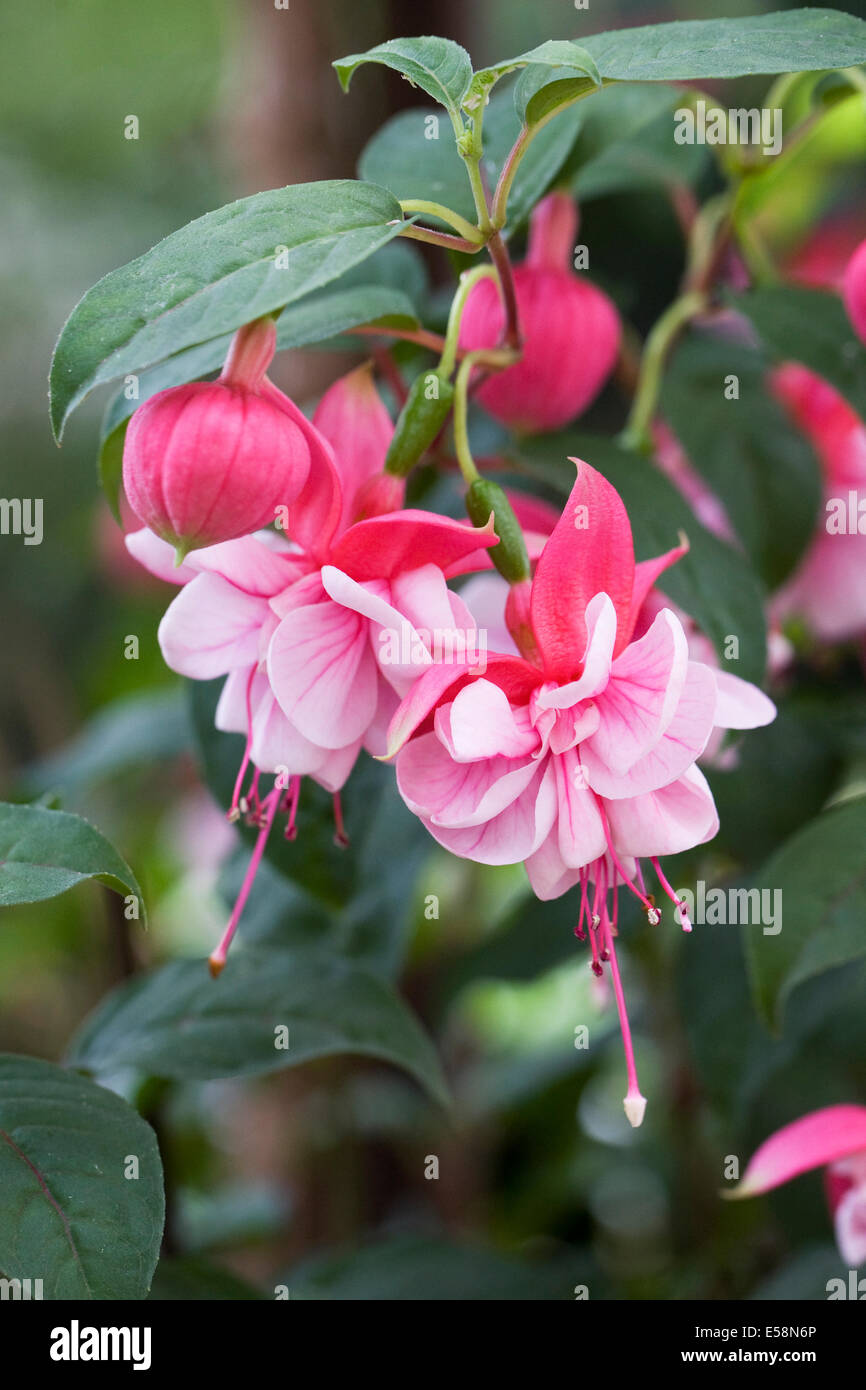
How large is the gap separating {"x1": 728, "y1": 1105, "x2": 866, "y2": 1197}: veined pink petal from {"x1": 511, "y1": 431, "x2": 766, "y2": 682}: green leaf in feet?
0.57

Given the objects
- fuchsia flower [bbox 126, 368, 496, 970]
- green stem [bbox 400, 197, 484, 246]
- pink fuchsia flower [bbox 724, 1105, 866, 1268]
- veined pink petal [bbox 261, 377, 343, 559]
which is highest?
green stem [bbox 400, 197, 484, 246]

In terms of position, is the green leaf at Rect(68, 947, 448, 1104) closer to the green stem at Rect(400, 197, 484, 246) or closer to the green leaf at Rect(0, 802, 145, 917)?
the green leaf at Rect(0, 802, 145, 917)

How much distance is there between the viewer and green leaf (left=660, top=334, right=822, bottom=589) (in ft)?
1.92

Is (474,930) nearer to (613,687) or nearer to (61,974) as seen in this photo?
(61,974)

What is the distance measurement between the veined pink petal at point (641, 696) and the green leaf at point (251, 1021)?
20cm

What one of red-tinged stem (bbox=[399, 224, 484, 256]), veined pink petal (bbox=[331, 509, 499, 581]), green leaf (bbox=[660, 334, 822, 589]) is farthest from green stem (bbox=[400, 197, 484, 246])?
green leaf (bbox=[660, 334, 822, 589])

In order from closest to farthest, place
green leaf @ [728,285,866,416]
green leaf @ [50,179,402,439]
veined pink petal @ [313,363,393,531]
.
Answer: green leaf @ [50,179,402,439] < veined pink petal @ [313,363,393,531] < green leaf @ [728,285,866,416]

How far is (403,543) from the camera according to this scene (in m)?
0.37

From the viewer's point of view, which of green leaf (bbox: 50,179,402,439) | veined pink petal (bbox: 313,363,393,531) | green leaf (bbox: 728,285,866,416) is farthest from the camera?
green leaf (bbox: 728,285,866,416)

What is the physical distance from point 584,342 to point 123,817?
0.75 meters

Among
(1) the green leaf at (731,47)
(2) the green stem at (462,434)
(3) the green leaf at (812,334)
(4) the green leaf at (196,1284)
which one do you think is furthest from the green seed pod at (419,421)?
(4) the green leaf at (196,1284)

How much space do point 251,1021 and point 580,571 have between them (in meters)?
0.27

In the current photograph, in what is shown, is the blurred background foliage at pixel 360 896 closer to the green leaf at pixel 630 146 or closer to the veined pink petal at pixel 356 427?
the green leaf at pixel 630 146

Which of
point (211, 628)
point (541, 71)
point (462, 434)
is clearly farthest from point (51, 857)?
point (541, 71)
